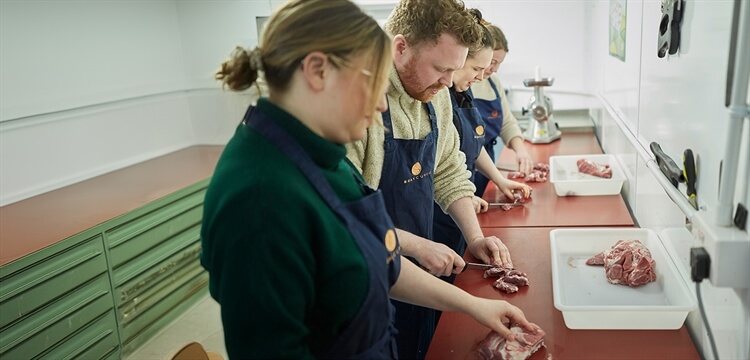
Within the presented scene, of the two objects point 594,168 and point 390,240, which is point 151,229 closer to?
point 594,168

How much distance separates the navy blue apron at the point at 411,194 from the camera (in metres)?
1.90

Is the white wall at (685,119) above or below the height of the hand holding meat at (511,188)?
above

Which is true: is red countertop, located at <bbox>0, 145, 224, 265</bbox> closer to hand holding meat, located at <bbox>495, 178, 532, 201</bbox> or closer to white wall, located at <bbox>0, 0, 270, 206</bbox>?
white wall, located at <bbox>0, 0, 270, 206</bbox>

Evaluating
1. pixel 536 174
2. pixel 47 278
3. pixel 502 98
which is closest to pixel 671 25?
pixel 536 174

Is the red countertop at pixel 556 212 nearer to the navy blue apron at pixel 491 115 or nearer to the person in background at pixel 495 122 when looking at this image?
the person in background at pixel 495 122

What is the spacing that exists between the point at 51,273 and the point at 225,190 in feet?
6.78

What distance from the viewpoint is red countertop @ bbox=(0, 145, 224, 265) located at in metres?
2.77

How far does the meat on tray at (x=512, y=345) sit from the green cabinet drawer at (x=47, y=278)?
2.00 m

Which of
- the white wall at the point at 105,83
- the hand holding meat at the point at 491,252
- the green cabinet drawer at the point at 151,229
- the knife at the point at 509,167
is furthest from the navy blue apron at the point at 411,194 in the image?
the green cabinet drawer at the point at 151,229

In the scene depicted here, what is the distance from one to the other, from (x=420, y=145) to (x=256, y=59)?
3.00ft

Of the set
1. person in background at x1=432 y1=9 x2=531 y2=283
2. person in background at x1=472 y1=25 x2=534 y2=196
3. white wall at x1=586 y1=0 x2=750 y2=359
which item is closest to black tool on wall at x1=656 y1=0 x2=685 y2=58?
white wall at x1=586 y1=0 x2=750 y2=359

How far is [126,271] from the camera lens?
3.22m

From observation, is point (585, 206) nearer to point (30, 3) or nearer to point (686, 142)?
point (686, 142)

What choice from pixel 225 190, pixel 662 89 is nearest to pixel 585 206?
pixel 662 89
